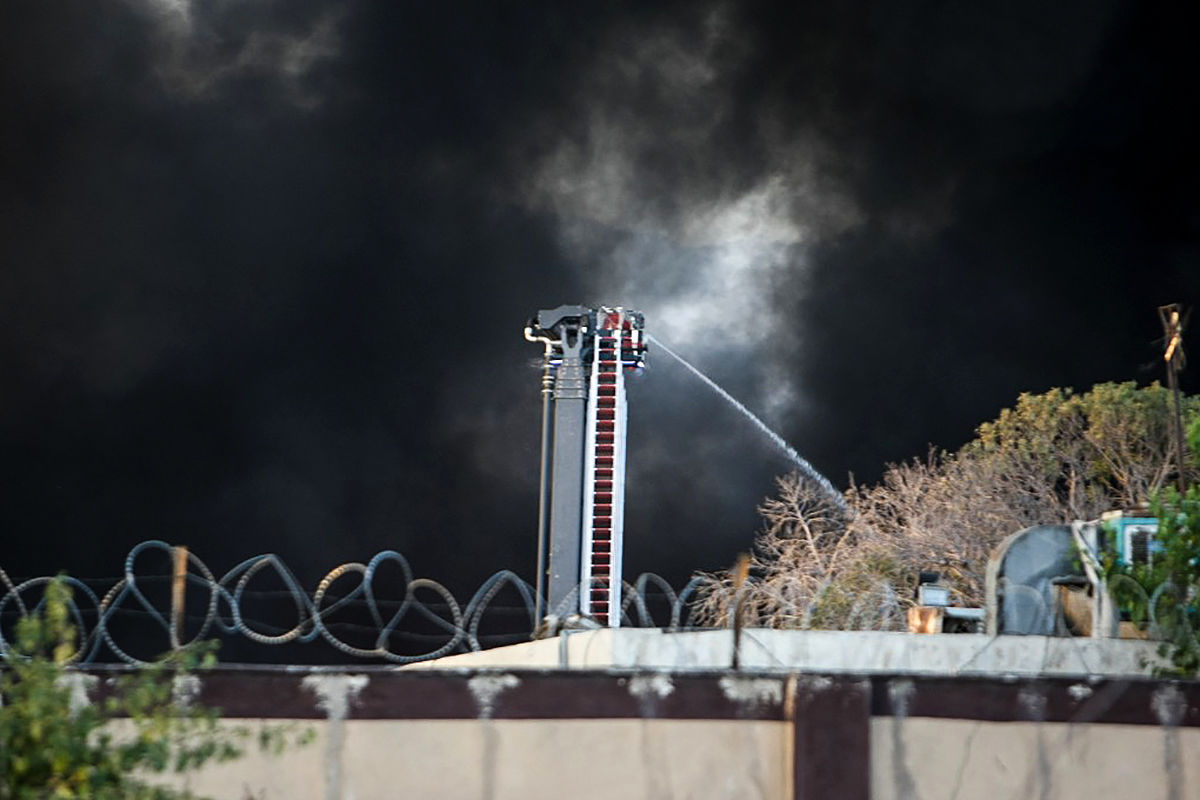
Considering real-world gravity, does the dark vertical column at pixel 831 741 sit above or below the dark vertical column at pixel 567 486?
below

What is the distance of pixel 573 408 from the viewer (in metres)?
39.4

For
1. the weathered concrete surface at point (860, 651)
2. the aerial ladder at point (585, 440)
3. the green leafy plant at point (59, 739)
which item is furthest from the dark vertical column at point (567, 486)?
the green leafy plant at point (59, 739)

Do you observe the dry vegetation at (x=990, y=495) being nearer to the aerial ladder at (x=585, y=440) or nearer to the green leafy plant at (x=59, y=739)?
the aerial ladder at (x=585, y=440)

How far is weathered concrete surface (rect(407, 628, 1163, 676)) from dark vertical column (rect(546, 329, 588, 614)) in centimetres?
2104

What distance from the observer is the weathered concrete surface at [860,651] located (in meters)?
16.6

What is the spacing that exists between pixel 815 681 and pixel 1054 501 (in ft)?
107

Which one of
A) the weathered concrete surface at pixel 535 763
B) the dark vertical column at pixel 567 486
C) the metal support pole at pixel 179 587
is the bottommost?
the weathered concrete surface at pixel 535 763

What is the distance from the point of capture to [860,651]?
56.5 feet

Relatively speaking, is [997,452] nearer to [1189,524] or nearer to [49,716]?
[1189,524]

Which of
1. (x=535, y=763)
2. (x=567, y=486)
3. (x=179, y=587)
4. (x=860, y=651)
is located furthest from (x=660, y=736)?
(x=567, y=486)

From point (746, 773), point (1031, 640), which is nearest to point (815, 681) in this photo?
point (746, 773)

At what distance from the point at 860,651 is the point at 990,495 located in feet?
85.3

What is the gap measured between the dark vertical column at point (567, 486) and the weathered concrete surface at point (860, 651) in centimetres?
2104

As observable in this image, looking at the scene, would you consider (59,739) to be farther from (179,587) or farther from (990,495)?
(990,495)
